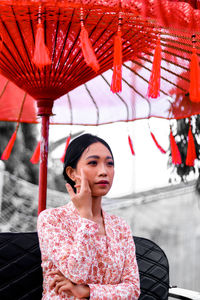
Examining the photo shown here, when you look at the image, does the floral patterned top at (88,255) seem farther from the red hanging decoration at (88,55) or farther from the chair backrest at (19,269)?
the red hanging decoration at (88,55)

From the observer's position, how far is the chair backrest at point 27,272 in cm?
122

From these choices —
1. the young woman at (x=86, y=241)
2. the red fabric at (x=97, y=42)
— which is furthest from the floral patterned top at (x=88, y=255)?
the red fabric at (x=97, y=42)

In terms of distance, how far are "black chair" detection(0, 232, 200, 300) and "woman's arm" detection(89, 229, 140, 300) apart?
1.14 feet

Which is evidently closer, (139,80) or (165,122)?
(139,80)

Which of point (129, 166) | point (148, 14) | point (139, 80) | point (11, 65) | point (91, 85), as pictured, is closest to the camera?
point (148, 14)

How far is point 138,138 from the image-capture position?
3686 millimetres

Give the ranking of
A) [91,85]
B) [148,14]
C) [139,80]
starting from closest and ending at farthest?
[148,14], [139,80], [91,85]

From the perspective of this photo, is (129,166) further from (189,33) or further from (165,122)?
(189,33)

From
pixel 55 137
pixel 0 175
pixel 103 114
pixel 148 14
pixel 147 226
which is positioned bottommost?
pixel 147 226

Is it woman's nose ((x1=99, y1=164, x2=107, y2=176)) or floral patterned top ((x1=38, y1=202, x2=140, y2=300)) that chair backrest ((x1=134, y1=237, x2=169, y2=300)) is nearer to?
floral patterned top ((x1=38, y1=202, x2=140, y2=300))

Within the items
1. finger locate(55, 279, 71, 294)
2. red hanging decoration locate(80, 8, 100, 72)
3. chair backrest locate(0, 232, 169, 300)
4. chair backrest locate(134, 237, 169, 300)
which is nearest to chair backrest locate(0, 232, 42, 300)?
chair backrest locate(0, 232, 169, 300)

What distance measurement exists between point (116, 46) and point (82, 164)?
351 millimetres

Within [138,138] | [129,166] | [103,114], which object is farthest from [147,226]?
[103,114]

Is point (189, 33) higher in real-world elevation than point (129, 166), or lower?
higher
